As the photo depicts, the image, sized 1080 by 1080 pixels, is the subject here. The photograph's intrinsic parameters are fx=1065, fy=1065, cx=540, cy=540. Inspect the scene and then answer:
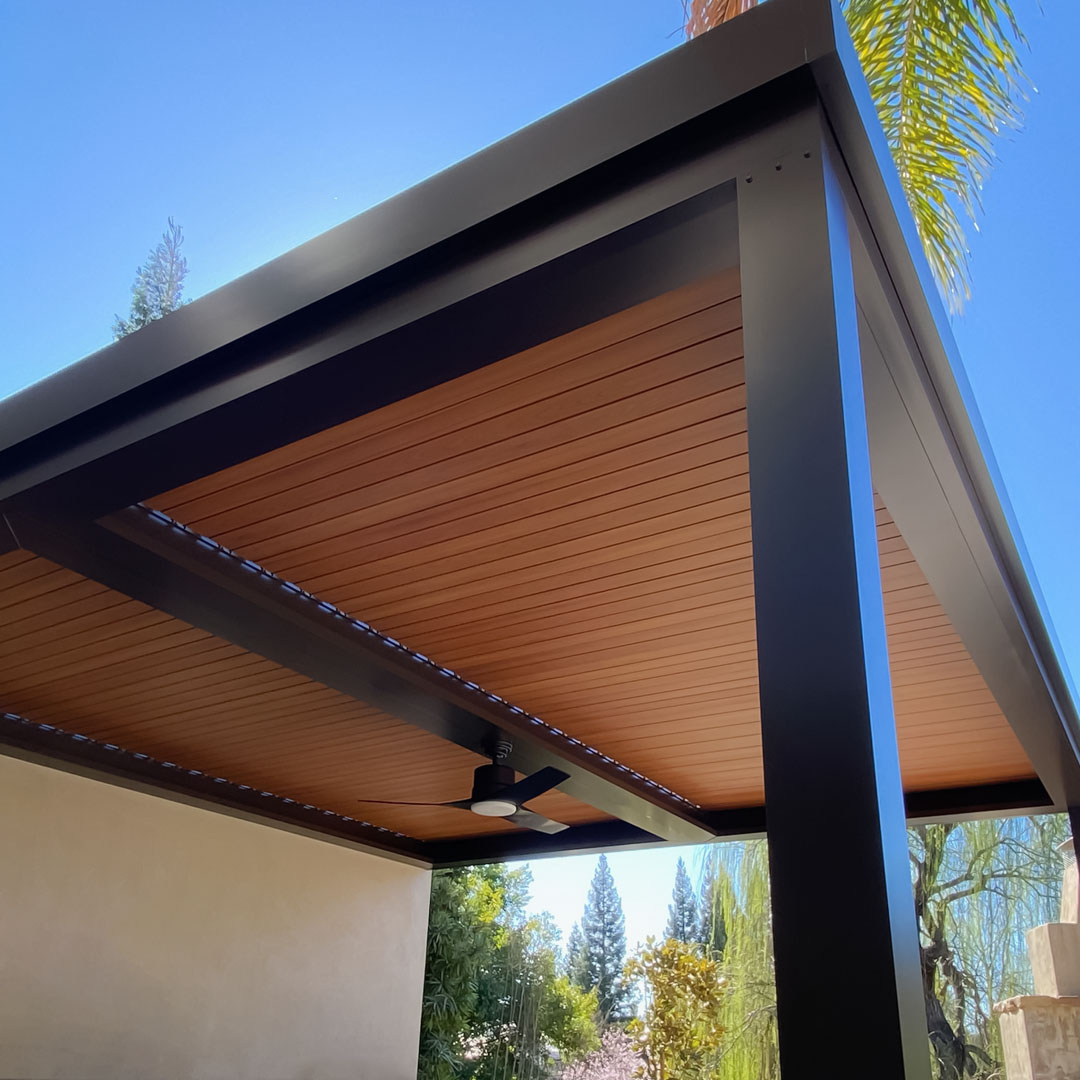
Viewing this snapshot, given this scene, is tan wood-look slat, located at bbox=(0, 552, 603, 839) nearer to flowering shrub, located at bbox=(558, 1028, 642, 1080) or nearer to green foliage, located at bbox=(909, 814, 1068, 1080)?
green foliage, located at bbox=(909, 814, 1068, 1080)

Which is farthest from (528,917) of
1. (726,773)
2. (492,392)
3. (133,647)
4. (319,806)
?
(492,392)

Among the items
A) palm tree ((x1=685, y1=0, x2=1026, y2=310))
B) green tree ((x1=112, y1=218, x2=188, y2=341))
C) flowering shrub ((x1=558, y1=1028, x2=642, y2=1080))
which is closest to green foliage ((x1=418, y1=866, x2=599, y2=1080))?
flowering shrub ((x1=558, y1=1028, x2=642, y2=1080))

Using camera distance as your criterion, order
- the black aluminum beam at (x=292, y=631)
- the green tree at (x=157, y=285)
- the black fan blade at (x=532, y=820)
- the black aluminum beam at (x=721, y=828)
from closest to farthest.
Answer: the black aluminum beam at (x=292, y=631) < the black fan blade at (x=532, y=820) < the black aluminum beam at (x=721, y=828) < the green tree at (x=157, y=285)

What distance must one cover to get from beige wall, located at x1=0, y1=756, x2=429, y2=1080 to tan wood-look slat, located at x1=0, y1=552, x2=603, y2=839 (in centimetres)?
48

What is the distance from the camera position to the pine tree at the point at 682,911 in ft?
87.8

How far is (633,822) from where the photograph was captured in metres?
6.31

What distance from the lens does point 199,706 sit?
5.11m

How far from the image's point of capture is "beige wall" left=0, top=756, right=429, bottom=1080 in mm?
5523

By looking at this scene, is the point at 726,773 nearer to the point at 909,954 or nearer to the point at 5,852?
the point at 5,852

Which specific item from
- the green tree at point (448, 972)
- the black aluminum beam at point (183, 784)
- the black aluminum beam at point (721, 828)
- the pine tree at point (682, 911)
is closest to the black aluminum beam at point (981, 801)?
the black aluminum beam at point (721, 828)

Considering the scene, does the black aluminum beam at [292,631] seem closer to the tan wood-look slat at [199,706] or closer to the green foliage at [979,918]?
the tan wood-look slat at [199,706]

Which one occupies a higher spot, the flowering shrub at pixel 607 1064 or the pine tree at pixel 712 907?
the pine tree at pixel 712 907

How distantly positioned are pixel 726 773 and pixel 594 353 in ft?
12.7

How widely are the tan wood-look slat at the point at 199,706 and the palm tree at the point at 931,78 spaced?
4.76m
